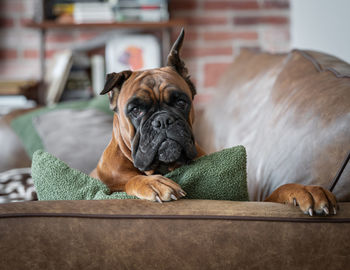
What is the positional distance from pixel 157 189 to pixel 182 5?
247 cm

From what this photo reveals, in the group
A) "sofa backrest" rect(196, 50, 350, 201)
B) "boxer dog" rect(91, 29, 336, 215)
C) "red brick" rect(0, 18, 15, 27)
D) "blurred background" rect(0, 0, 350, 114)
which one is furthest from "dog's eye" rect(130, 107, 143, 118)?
"red brick" rect(0, 18, 15, 27)

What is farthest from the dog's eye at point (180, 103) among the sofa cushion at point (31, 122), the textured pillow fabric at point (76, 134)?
the sofa cushion at point (31, 122)

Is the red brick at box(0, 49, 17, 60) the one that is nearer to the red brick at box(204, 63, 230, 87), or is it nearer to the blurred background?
the blurred background

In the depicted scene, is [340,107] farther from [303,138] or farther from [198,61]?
[198,61]

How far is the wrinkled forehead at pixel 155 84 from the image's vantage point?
1231mm

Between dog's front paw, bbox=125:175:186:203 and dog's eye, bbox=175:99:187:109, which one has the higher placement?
dog's eye, bbox=175:99:187:109

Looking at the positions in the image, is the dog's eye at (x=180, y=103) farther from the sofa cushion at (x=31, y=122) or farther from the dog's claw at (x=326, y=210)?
the sofa cushion at (x=31, y=122)

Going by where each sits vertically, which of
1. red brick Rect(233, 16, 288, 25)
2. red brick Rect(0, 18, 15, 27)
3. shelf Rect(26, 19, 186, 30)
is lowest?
red brick Rect(233, 16, 288, 25)

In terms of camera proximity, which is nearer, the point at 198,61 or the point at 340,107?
the point at 340,107

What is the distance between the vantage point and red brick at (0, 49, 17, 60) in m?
3.12

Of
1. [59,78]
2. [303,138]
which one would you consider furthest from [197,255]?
[59,78]

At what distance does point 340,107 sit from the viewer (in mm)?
1055

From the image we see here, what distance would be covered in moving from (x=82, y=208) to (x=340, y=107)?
25.2 inches

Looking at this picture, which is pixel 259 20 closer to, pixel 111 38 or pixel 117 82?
pixel 111 38
